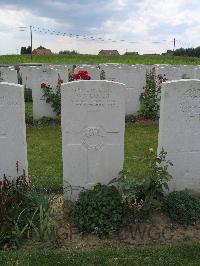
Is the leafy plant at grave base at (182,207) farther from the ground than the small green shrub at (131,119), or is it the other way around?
the small green shrub at (131,119)

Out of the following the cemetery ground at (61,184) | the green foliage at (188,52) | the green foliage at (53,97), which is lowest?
the cemetery ground at (61,184)

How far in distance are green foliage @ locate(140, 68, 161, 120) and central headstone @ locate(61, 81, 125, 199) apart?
5.88 metres

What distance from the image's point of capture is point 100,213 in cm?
485

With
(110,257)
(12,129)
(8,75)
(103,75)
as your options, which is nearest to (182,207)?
(110,257)

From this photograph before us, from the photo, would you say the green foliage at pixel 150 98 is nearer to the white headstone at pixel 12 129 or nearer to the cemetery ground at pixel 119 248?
the cemetery ground at pixel 119 248

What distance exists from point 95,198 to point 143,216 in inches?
26.0

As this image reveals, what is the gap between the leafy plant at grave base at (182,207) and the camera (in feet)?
16.5

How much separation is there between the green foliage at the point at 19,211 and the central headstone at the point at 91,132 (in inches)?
23.0

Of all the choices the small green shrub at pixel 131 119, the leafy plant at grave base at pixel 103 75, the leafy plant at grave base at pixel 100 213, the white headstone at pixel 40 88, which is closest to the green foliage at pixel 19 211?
the leafy plant at grave base at pixel 100 213

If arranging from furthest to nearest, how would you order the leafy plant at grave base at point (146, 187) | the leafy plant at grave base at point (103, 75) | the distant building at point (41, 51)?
1. the distant building at point (41, 51)
2. the leafy plant at grave base at point (103, 75)
3. the leafy plant at grave base at point (146, 187)

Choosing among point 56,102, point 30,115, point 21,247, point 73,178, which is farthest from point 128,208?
point 30,115

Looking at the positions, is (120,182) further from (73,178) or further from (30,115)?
(30,115)

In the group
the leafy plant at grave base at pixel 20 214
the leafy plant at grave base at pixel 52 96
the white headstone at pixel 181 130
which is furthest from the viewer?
the leafy plant at grave base at pixel 52 96

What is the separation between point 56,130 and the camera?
33.2ft
